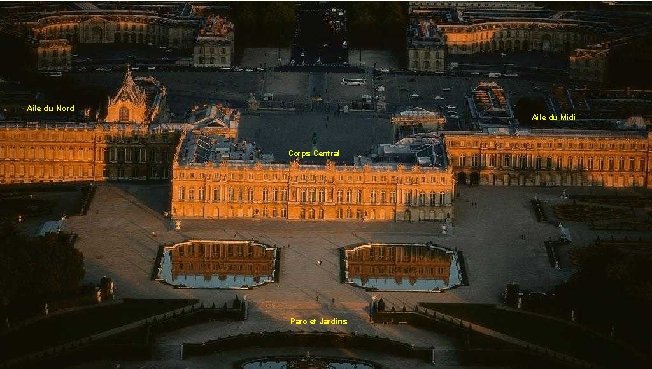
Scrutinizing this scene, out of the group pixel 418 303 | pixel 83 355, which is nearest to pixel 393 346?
pixel 418 303

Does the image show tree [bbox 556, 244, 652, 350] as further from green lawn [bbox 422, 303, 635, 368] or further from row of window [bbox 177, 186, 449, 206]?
row of window [bbox 177, 186, 449, 206]

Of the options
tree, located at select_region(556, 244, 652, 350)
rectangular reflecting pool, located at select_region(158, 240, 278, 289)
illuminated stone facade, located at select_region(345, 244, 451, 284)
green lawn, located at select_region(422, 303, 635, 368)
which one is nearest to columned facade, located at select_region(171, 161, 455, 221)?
rectangular reflecting pool, located at select_region(158, 240, 278, 289)

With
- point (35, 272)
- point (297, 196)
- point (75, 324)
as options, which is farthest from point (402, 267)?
point (35, 272)

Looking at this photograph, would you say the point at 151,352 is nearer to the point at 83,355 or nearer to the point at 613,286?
the point at 83,355

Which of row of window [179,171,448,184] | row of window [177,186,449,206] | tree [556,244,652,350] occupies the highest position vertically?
row of window [179,171,448,184]

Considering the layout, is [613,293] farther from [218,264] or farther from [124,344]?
[124,344]

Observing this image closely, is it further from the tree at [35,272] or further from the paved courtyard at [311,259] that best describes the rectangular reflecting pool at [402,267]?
the tree at [35,272]
